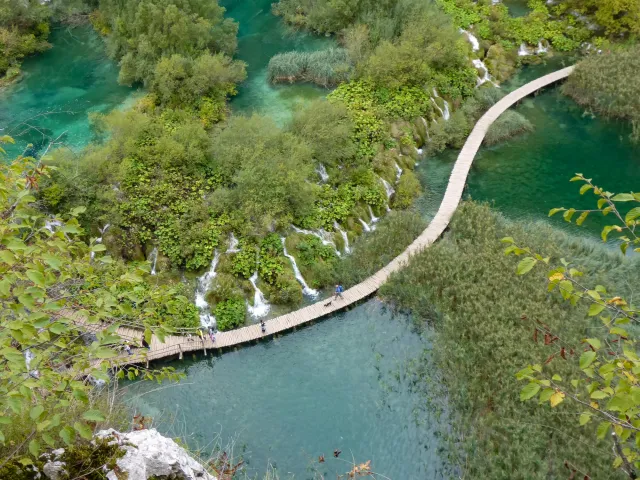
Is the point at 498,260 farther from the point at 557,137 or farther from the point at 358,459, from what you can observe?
the point at 557,137

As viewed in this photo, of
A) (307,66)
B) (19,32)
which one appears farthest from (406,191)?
(19,32)

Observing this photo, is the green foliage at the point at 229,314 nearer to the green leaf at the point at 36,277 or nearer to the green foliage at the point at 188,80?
the green foliage at the point at 188,80

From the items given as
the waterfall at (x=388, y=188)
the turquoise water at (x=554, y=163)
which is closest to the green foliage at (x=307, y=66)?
the waterfall at (x=388, y=188)

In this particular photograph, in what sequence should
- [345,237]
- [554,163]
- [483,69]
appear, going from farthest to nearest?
[483,69]
[554,163]
[345,237]

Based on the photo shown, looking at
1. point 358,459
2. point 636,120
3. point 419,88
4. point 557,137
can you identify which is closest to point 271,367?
point 358,459

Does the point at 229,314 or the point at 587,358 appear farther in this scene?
the point at 229,314

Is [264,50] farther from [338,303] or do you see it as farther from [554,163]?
[338,303]

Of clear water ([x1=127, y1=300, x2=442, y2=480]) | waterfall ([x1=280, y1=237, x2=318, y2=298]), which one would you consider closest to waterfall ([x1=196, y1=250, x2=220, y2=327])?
clear water ([x1=127, y1=300, x2=442, y2=480])
